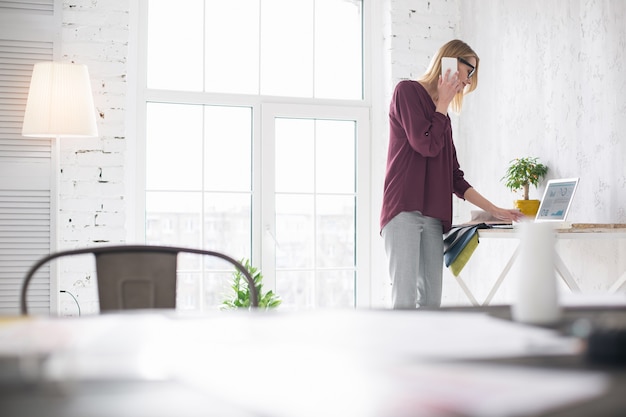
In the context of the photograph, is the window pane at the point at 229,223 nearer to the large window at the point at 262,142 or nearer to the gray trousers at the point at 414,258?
the large window at the point at 262,142

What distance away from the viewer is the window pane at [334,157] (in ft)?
14.9

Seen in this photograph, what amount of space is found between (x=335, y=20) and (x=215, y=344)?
386cm

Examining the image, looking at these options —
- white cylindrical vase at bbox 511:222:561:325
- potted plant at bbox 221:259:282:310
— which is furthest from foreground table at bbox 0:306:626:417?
potted plant at bbox 221:259:282:310

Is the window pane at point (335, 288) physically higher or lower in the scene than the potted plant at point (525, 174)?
lower

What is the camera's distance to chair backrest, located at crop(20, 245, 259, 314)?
1.80 m

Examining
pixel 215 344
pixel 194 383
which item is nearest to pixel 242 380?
pixel 194 383

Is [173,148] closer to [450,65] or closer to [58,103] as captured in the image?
[58,103]

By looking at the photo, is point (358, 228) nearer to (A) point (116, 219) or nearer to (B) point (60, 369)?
(A) point (116, 219)

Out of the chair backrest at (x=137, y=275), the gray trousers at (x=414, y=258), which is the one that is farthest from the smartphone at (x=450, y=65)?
the chair backrest at (x=137, y=275)

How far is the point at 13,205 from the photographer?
358cm

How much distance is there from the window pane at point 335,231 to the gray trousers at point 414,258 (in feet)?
5.24

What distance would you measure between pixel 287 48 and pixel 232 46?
353mm

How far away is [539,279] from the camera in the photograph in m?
1.19

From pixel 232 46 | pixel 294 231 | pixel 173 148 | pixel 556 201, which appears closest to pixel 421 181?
pixel 556 201
